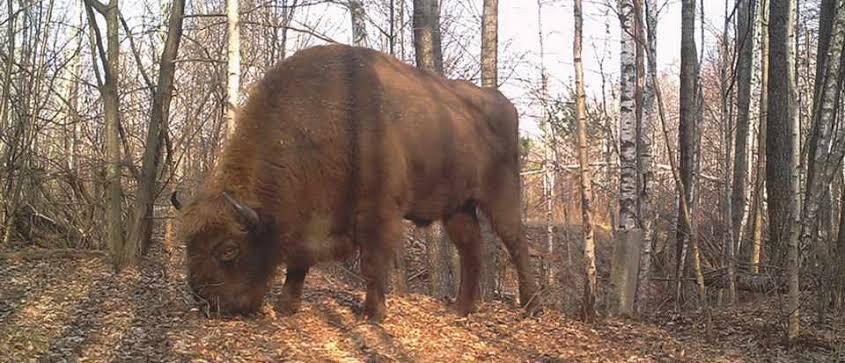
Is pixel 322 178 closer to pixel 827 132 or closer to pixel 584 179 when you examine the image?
pixel 584 179

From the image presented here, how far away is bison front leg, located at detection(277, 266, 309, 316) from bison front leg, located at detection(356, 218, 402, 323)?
2.02 ft

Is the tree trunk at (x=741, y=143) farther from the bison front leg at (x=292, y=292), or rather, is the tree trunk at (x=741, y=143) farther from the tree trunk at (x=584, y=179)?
the bison front leg at (x=292, y=292)

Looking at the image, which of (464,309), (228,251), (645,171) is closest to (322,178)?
(228,251)

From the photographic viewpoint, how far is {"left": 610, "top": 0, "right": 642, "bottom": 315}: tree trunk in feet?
28.9

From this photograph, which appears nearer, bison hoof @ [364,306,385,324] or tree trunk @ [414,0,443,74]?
bison hoof @ [364,306,385,324]

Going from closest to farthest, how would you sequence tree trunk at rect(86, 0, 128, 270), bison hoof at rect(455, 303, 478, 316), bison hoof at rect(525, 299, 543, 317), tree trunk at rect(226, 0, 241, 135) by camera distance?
1. bison hoof at rect(455, 303, 478, 316)
2. bison hoof at rect(525, 299, 543, 317)
3. tree trunk at rect(86, 0, 128, 270)
4. tree trunk at rect(226, 0, 241, 135)

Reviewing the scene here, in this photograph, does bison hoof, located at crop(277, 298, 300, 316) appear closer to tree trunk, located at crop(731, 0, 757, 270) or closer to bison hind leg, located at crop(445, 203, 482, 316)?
bison hind leg, located at crop(445, 203, 482, 316)

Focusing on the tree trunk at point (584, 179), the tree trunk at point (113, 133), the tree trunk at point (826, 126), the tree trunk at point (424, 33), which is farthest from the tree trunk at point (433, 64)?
the tree trunk at point (826, 126)

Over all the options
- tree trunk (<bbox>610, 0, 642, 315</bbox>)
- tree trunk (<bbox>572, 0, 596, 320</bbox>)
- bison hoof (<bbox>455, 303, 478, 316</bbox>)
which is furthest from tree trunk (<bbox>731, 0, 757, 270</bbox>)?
bison hoof (<bbox>455, 303, 478, 316</bbox>)

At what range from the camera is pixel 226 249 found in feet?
20.9

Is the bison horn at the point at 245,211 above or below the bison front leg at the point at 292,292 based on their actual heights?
above

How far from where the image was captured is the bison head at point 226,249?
6.29m

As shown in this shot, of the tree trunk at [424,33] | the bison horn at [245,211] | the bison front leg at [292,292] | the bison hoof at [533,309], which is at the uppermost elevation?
the tree trunk at [424,33]

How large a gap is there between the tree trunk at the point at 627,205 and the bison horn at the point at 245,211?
15.1 feet
